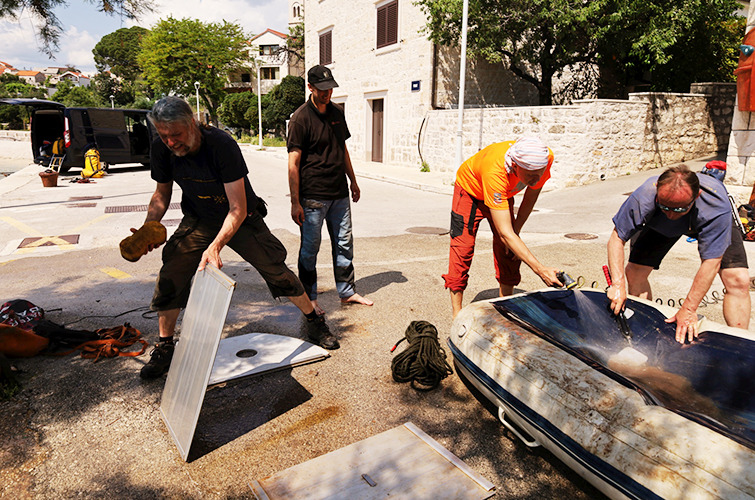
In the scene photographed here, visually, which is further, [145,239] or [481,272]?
[481,272]

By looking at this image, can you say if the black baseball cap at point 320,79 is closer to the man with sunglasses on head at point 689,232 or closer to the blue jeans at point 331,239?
the blue jeans at point 331,239

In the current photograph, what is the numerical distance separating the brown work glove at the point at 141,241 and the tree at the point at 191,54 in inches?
1807

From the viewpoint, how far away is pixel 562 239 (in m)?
8.00

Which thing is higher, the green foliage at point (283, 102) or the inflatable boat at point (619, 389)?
the green foliage at point (283, 102)

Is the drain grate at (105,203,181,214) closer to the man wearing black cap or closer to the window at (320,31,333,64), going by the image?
the man wearing black cap

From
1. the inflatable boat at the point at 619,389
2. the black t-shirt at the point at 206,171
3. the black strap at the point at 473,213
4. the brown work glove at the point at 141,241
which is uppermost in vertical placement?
the black t-shirt at the point at 206,171

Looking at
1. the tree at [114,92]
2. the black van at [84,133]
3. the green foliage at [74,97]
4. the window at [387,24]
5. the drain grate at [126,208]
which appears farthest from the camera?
the tree at [114,92]

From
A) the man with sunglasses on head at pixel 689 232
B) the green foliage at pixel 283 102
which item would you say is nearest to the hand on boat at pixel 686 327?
the man with sunglasses on head at pixel 689 232

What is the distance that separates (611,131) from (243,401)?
12.6m

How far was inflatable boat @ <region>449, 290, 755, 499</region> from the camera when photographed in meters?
1.96

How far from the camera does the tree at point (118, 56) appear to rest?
85812 millimetres

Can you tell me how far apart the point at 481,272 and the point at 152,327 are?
3.63 meters

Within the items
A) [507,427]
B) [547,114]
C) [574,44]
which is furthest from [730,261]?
[574,44]

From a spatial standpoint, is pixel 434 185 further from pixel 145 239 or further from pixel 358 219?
pixel 145 239
